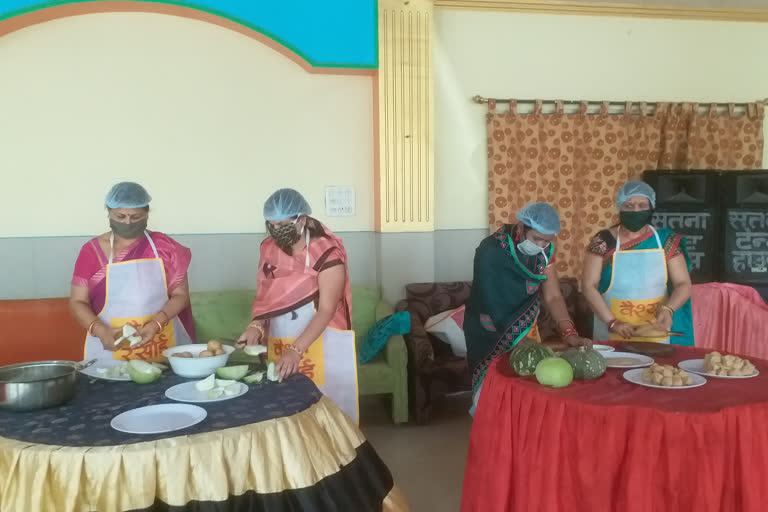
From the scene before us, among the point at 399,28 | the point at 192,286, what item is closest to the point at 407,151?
the point at 399,28

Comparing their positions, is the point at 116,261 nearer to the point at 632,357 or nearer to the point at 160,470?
the point at 160,470

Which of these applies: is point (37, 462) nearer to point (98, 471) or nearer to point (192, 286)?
point (98, 471)

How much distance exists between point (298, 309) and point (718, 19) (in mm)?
4560

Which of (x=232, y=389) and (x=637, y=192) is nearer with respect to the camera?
(x=232, y=389)

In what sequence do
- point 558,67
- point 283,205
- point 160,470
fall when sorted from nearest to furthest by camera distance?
point 160,470 → point 283,205 → point 558,67

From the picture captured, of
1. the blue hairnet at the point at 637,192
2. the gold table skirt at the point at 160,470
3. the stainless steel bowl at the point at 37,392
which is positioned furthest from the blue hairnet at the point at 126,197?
the blue hairnet at the point at 637,192

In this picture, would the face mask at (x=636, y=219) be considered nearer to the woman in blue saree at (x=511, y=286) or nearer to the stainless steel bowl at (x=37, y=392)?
the woman in blue saree at (x=511, y=286)

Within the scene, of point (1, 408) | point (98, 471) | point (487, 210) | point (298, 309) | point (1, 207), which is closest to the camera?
point (98, 471)

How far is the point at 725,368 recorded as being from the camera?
2066 millimetres

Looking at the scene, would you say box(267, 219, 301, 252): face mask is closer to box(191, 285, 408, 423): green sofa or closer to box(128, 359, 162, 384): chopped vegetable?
box(128, 359, 162, 384): chopped vegetable

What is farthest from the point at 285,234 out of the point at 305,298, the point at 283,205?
the point at 305,298

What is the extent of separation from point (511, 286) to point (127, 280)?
161 centimetres

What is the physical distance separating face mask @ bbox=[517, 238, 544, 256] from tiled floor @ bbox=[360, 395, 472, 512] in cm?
125

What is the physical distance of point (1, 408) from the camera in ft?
5.61
